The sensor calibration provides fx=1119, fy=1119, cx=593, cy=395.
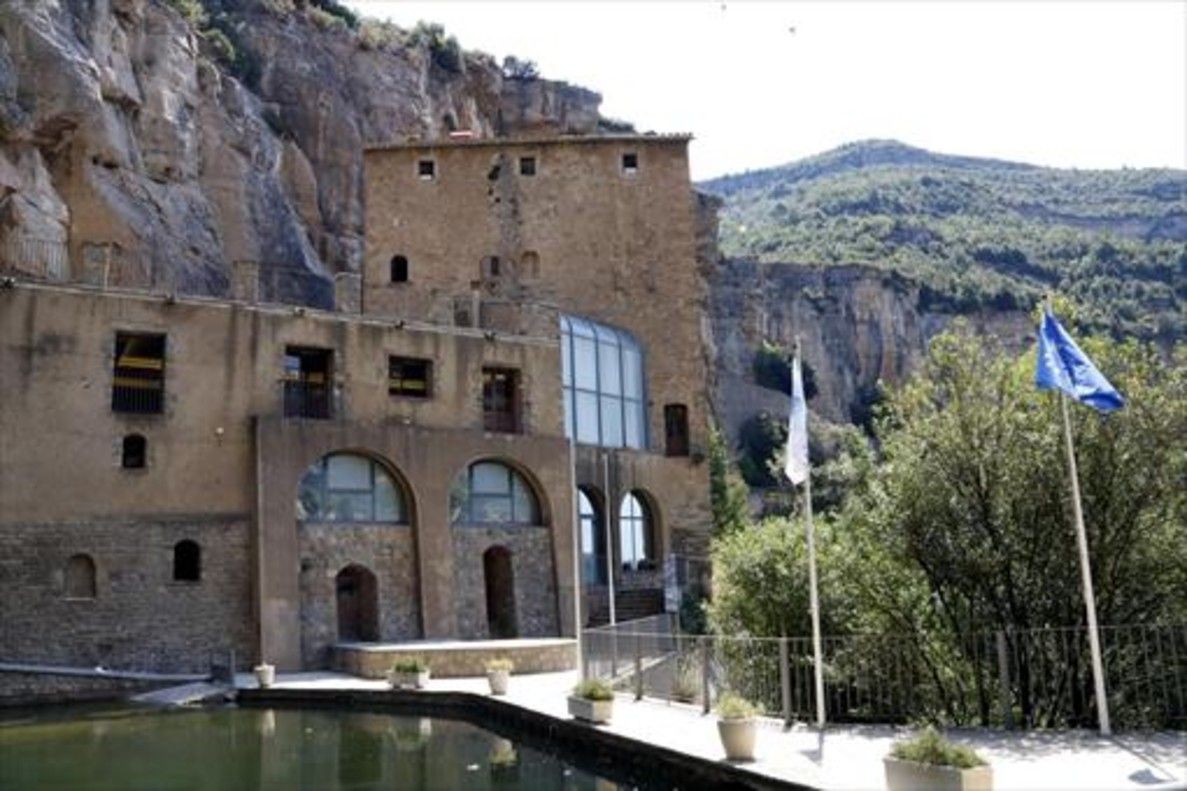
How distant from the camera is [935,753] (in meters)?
10.5

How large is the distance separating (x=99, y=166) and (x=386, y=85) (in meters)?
22.8

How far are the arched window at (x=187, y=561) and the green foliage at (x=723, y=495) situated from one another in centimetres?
2447

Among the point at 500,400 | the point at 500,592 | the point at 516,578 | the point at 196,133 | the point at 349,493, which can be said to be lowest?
the point at 500,592

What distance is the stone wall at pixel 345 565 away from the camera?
91.7 feet

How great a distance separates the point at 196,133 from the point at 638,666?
37640 mm

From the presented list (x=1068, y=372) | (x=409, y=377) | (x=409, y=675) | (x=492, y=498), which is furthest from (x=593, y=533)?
(x=1068, y=372)

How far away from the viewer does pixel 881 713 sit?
668 inches

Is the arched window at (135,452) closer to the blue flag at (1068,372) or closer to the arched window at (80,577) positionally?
the arched window at (80,577)

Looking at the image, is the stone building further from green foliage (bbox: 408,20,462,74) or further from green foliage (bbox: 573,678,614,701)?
green foliage (bbox: 408,20,462,74)

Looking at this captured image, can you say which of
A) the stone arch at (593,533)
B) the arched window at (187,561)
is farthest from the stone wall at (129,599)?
the stone arch at (593,533)

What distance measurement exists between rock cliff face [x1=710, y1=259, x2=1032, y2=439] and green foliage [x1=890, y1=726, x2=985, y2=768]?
7875 centimetres

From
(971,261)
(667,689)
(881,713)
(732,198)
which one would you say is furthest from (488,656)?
(732,198)

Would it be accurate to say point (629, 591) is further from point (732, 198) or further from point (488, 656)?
point (732, 198)

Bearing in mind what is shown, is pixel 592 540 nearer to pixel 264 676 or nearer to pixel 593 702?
pixel 264 676
